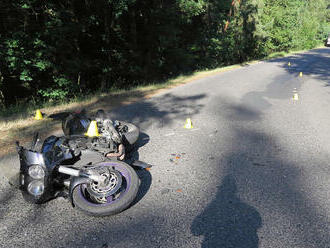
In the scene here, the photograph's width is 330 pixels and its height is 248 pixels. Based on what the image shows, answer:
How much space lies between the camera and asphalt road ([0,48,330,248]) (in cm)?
286

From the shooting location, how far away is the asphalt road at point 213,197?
9.39ft

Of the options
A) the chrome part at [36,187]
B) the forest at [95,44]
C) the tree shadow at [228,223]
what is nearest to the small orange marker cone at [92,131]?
the chrome part at [36,187]

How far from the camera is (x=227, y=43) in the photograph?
26.7 m

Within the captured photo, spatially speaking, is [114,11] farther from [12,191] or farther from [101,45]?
[12,191]

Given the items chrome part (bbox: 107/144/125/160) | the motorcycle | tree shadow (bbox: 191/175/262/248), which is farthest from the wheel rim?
tree shadow (bbox: 191/175/262/248)

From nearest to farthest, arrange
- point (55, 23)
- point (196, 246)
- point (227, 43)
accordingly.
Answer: point (196, 246) → point (55, 23) → point (227, 43)

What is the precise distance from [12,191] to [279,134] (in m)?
5.50

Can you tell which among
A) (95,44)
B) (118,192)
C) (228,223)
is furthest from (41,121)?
(95,44)

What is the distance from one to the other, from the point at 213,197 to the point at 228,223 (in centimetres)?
55

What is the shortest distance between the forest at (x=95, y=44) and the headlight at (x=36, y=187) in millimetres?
8427

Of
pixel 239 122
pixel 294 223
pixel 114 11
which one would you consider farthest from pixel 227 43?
pixel 294 223

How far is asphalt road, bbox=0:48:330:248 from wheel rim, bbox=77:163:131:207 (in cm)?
21

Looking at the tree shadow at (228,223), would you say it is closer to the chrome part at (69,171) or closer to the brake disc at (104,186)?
the brake disc at (104,186)

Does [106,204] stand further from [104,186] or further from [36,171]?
[36,171]
